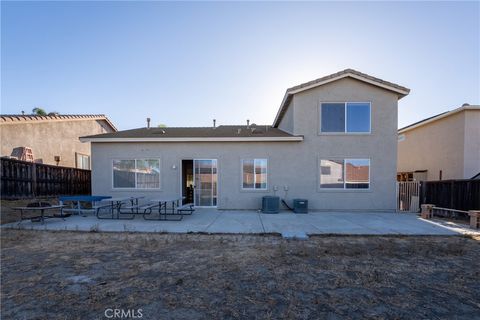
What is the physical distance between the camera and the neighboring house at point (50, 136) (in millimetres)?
13469

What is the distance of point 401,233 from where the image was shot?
7.32 m

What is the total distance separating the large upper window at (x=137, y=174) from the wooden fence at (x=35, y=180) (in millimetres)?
3317

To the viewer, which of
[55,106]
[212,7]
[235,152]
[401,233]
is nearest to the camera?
[401,233]

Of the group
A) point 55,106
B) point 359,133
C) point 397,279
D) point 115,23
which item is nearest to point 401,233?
point 397,279

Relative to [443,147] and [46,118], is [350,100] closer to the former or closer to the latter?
[443,147]

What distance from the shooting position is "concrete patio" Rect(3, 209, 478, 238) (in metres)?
7.58

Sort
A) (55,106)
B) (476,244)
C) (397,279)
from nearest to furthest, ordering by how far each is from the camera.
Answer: (397,279) → (476,244) → (55,106)

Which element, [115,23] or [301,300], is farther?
[115,23]

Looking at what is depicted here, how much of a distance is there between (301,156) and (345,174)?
2228 mm

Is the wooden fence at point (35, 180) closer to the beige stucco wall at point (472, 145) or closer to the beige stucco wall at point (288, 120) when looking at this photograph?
the beige stucco wall at point (288, 120)

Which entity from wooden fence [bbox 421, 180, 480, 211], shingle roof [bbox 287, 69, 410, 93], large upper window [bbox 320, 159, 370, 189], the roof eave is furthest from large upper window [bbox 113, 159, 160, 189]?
the roof eave

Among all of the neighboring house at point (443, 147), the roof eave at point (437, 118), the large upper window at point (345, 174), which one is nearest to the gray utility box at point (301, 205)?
the large upper window at point (345, 174)

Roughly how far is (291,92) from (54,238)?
10.5m

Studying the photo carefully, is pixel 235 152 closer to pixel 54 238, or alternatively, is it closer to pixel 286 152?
pixel 286 152
